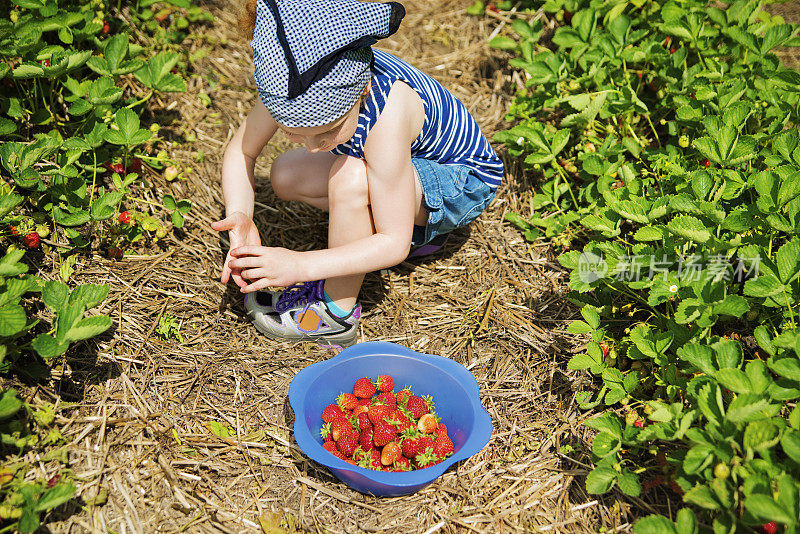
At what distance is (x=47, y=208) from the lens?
212cm

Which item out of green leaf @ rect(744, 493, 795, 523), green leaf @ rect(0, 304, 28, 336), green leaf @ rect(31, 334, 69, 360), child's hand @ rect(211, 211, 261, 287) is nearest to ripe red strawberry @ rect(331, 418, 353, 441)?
child's hand @ rect(211, 211, 261, 287)

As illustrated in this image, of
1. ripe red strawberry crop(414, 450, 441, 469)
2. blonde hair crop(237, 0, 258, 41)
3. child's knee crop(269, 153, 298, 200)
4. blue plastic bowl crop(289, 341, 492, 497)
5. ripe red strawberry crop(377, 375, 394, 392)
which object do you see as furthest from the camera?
child's knee crop(269, 153, 298, 200)

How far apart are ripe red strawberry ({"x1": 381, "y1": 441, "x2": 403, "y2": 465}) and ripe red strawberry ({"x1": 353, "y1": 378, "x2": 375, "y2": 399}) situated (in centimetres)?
22

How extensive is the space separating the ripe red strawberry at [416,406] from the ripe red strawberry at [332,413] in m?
0.22

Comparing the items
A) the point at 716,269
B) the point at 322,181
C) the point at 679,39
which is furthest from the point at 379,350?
the point at 679,39

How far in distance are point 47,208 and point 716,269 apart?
2.19 meters

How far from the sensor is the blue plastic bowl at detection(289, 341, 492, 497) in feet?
5.67

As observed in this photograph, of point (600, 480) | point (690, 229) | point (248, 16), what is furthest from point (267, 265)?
point (690, 229)

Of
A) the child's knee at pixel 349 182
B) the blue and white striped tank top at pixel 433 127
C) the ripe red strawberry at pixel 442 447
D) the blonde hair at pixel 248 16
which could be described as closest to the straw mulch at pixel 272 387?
the ripe red strawberry at pixel 442 447

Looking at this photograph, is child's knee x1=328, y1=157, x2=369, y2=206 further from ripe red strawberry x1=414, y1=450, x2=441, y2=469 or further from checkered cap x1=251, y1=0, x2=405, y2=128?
ripe red strawberry x1=414, y1=450, x2=441, y2=469

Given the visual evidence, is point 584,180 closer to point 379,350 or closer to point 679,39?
point 679,39

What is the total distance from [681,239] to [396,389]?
1065mm

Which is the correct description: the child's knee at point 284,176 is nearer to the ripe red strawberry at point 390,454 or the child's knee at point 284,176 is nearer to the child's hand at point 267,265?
the child's hand at point 267,265

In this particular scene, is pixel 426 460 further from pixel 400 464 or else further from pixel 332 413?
pixel 332 413
